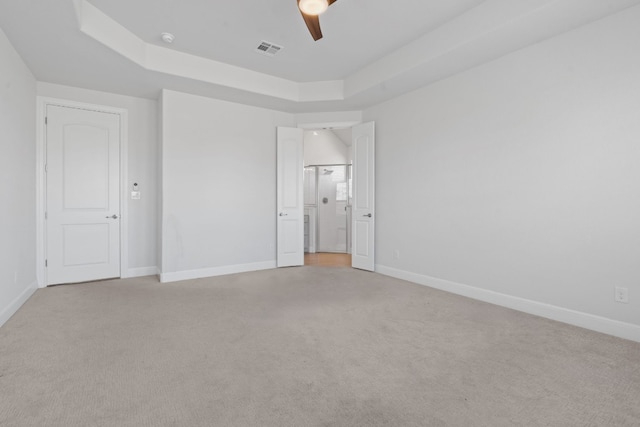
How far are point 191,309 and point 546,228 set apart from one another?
3621mm

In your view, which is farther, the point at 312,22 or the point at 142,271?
the point at 142,271

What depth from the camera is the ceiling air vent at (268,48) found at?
12.5ft

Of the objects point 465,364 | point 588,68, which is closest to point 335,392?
point 465,364

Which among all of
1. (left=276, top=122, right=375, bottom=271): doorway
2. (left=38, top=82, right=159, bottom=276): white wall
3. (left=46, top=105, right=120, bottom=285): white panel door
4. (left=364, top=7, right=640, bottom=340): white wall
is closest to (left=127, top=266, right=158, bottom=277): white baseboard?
(left=38, top=82, right=159, bottom=276): white wall

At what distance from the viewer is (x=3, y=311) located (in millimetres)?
2918

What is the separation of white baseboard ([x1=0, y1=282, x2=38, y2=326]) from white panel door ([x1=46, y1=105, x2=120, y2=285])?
16.7 inches

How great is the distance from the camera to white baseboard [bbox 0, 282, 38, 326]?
9.59 feet

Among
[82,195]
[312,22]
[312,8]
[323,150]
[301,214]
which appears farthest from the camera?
[323,150]

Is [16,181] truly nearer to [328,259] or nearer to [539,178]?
[328,259]

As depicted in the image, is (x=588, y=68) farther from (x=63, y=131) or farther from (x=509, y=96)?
(x=63, y=131)

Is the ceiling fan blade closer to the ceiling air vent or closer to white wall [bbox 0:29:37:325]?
the ceiling air vent

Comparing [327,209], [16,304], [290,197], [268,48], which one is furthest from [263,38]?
[327,209]

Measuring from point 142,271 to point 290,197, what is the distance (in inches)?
100

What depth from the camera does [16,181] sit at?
11.1 feet
